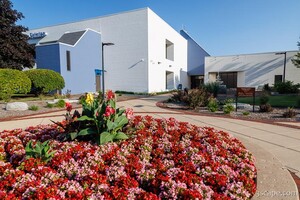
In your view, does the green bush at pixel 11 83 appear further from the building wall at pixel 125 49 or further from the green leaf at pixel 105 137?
the green leaf at pixel 105 137

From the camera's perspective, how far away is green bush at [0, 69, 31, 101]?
1251 cm

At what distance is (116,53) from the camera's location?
2352cm

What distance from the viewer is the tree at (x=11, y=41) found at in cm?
1880

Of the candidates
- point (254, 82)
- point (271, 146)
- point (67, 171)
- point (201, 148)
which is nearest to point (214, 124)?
point (271, 146)

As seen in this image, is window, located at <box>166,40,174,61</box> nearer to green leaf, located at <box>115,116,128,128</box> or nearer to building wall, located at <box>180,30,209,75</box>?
building wall, located at <box>180,30,209,75</box>

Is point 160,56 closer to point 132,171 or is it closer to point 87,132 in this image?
point 87,132

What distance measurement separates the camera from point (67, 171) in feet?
7.98

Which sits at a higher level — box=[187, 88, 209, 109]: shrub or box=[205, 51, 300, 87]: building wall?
box=[205, 51, 300, 87]: building wall

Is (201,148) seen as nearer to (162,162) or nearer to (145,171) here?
(162,162)

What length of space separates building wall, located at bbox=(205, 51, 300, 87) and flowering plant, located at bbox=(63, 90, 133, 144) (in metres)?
29.4

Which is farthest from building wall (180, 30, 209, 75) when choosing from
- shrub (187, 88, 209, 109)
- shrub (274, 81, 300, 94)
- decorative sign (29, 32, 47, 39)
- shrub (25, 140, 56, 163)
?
shrub (25, 140, 56, 163)

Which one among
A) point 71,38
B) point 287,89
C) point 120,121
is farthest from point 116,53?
point 120,121

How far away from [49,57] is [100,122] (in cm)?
1826

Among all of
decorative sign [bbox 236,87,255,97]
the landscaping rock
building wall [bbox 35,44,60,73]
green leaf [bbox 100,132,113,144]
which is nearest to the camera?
green leaf [bbox 100,132,113,144]
